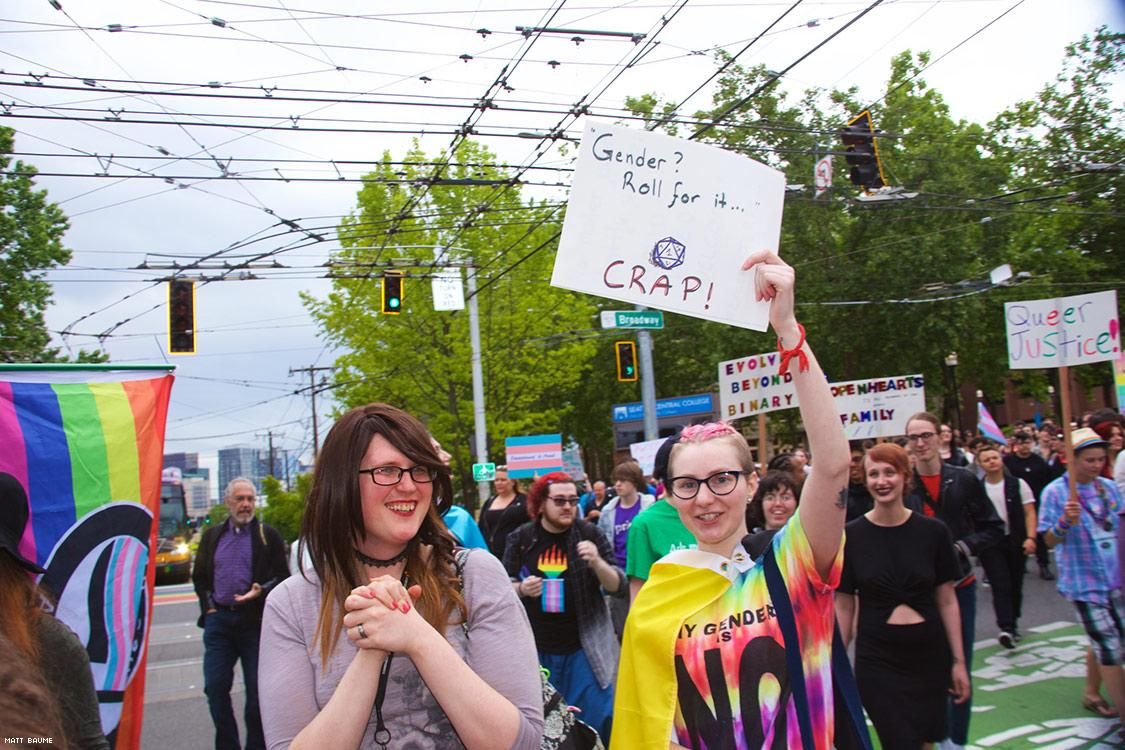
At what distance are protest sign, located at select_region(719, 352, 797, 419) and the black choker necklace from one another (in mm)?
7535

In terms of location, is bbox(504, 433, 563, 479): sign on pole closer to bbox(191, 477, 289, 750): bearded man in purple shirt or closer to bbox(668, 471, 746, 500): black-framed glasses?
bbox(191, 477, 289, 750): bearded man in purple shirt

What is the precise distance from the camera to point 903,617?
16.4ft

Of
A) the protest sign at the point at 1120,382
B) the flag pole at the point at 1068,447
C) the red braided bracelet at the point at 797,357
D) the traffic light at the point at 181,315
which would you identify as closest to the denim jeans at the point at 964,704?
the flag pole at the point at 1068,447

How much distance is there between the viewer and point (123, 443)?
4441mm

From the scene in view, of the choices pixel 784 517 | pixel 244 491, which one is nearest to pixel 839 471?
pixel 784 517

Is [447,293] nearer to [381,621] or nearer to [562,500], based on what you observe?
[562,500]

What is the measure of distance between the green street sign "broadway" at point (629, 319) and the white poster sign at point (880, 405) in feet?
19.2

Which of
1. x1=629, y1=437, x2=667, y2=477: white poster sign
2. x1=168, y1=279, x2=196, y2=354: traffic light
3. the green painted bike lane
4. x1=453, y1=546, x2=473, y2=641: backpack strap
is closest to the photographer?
x1=453, y1=546, x2=473, y2=641: backpack strap

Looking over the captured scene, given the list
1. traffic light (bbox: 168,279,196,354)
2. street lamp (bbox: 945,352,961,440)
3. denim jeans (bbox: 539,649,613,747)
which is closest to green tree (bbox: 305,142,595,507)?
traffic light (bbox: 168,279,196,354)

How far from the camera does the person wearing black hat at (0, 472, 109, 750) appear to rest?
2.61 m

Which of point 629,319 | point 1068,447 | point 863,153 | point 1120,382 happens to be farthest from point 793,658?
point 629,319

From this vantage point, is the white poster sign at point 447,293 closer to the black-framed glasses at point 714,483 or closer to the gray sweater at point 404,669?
the black-framed glasses at point 714,483

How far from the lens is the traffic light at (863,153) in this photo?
14180mm

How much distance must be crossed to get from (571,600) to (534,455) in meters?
13.3
